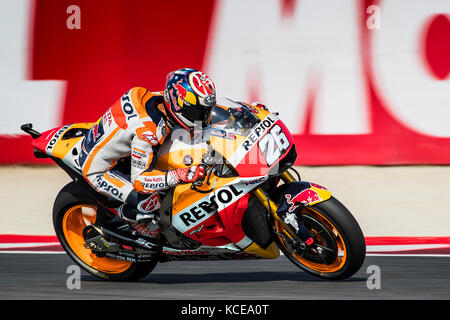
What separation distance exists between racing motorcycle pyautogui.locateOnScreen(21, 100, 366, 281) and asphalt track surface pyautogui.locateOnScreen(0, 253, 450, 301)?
22 cm

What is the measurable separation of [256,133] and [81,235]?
1.87 meters

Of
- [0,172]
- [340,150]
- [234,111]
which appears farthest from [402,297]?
[0,172]

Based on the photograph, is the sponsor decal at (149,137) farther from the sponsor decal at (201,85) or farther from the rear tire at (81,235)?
the rear tire at (81,235)

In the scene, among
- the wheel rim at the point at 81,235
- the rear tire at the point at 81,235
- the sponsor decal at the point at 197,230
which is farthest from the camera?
the wheel rim at the point at 81,235

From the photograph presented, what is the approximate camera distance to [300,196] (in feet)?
18.4

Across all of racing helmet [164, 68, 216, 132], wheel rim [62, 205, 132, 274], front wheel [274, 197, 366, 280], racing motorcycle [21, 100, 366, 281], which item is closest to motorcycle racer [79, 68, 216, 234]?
racing helmet [164, 68, 216, 132]

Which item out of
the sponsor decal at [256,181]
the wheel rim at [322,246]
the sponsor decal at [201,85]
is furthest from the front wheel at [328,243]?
the sponsor decal at [201,85]

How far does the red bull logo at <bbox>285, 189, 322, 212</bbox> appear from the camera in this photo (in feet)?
18.2

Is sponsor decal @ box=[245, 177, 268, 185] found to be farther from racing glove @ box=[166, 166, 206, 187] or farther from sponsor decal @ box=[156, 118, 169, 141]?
sponsor decal @ box=[156, 118, 169, 141]

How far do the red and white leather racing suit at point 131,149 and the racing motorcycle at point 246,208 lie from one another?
0.11 m

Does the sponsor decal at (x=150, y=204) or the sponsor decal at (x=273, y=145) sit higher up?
the sponsor decal at (x=273, y=145)

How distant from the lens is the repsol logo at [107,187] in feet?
19.8
